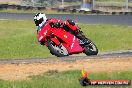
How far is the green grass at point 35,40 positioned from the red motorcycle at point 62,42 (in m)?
14.2

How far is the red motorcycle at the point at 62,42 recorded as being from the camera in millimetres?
9844

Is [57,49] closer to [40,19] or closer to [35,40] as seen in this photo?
[40,19]

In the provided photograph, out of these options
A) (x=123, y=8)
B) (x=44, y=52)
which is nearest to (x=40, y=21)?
(x=44, y=52)

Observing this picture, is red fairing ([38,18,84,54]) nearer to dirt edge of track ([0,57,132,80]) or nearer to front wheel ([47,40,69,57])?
front wheel ([47,40,69,57])

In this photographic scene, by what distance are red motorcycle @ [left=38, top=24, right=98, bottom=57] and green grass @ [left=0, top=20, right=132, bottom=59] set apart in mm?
14183

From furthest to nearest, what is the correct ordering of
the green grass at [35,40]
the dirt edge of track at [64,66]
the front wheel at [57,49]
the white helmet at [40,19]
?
the green grass at [35,40] < the dirt edge of track at [64,66] < the white helmet at [40,19] < the front wheel at [57,49]

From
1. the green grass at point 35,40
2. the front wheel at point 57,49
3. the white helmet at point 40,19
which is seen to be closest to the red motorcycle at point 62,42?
the front wheel at point 57,49

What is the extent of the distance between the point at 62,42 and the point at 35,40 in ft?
77.6

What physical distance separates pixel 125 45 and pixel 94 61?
1394 cm

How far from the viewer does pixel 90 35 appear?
120 ft

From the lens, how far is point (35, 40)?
111 ft

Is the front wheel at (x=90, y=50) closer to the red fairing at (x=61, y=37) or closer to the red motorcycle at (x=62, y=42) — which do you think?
the red motorcycle at (x=62, y=42)

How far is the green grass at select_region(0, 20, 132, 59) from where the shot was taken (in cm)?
2673

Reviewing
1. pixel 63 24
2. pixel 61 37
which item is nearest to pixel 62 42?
pixel 61 37
